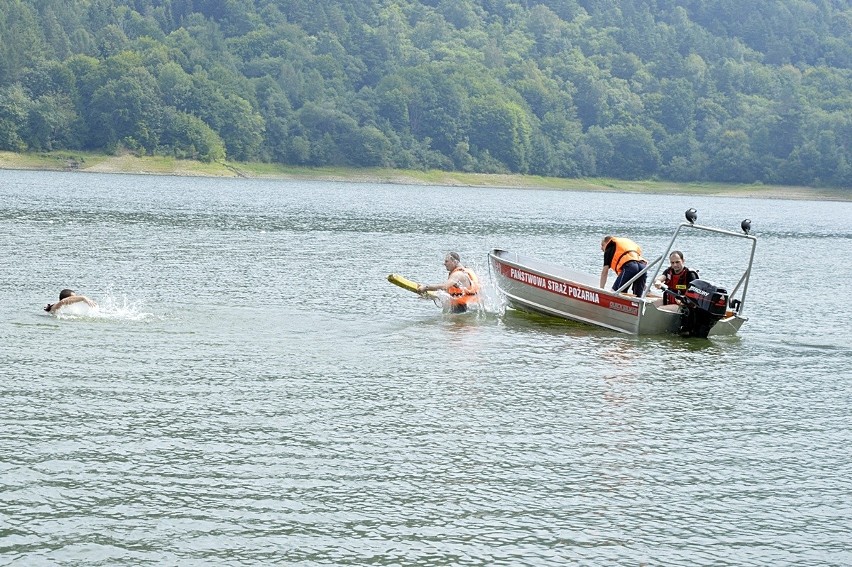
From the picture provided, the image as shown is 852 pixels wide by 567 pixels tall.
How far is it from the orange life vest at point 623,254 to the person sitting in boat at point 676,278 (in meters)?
0.77

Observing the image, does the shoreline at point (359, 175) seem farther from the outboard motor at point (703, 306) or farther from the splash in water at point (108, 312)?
the outboard motor at point (703, 306)

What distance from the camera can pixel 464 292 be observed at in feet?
96.6

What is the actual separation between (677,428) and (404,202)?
103857 mm

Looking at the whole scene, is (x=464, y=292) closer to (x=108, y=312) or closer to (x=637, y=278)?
(x=637, y=278)

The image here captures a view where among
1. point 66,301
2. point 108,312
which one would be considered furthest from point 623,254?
point 66,301

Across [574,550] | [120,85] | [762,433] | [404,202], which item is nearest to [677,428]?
[762,433]

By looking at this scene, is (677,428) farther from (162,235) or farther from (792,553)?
(162,235)

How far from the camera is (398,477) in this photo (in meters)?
14.6

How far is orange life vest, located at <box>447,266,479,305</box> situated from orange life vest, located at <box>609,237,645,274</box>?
3489mm

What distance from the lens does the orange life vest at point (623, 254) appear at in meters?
27.5

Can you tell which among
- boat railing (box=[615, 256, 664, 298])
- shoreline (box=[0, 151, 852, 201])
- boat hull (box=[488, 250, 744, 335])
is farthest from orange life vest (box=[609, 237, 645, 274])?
shoreline (box=[0, 151, 852, 201])

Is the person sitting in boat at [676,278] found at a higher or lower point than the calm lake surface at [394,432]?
higher

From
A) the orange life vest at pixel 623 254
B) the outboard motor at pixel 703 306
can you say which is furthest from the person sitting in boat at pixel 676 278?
the orange life vest at pixel 623 254

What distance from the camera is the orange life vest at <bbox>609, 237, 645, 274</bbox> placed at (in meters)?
27.5
